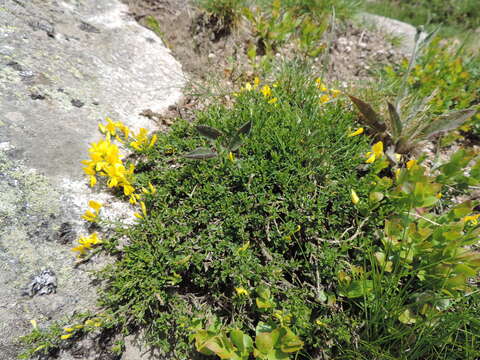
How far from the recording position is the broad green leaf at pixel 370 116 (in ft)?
8.35

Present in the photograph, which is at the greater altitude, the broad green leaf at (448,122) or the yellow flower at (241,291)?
the broad green leaf at (448,122)

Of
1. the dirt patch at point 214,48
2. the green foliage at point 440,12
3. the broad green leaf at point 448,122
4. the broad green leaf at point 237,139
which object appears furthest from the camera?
the green foliage at point 440,12

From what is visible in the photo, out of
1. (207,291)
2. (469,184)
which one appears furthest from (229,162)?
(469,184)

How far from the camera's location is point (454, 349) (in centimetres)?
177

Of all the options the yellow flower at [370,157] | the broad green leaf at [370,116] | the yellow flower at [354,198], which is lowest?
the yellow flower at [354,198]

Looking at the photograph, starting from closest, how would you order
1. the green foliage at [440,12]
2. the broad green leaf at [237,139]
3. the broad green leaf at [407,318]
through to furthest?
the broad green leaf at [407,318]
the broad green leaf at [237,139]
the green foliage at [440,12]

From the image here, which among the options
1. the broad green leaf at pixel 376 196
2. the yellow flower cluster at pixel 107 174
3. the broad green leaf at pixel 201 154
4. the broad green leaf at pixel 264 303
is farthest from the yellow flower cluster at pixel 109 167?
the broad green leaf at pixel 376 196

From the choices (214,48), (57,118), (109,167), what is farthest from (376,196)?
(214,48)

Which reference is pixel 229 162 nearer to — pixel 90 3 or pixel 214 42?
pixel 214 42

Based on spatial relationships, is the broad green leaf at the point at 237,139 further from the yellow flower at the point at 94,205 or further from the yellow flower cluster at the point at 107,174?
the yellow flower at the point at 94,205

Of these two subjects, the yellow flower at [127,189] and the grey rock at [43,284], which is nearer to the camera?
the grey rock at [43,284]

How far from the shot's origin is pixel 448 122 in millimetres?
2527

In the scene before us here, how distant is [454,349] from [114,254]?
93.0 inches

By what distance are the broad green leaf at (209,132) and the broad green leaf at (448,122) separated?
191 centimetres
